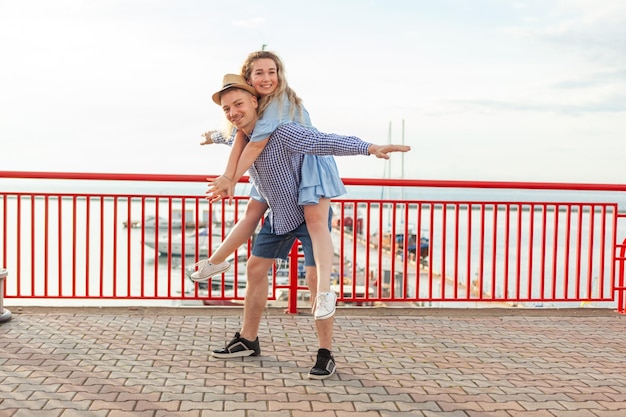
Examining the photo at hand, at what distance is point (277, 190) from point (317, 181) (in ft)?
0.92

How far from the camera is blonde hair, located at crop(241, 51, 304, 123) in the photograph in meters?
4.67

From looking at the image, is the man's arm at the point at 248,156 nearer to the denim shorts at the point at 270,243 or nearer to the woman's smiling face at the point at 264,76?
the woman's smiling face at the point at 264,76

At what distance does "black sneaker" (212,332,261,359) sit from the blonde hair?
162 centimetres

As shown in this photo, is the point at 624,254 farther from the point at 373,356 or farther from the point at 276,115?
the point at 276,115

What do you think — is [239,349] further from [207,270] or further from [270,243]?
[270,243]

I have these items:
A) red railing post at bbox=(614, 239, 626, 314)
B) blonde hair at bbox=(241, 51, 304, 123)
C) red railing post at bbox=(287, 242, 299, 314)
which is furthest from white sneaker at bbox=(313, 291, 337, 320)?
red railing post at bbox=(614, 239, 626, 314)

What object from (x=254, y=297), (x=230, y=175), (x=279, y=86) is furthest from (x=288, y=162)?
(x=254, y=297)

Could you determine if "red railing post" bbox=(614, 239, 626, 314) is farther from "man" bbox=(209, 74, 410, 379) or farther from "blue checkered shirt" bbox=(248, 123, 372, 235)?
"blue checkered shirt" bbox=(248, 123, 372, 235)

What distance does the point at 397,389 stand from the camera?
4500 millimetres

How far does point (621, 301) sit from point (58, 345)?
527 cm

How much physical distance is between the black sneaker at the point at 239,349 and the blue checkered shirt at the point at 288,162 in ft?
2.70

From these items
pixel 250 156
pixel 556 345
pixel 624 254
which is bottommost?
pixel 556 345

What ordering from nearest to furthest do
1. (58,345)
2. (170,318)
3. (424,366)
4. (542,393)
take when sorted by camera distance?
(542,393)
(424,366)
(58,345)
(170,318)

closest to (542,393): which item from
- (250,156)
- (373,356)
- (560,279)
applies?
(373,356)
